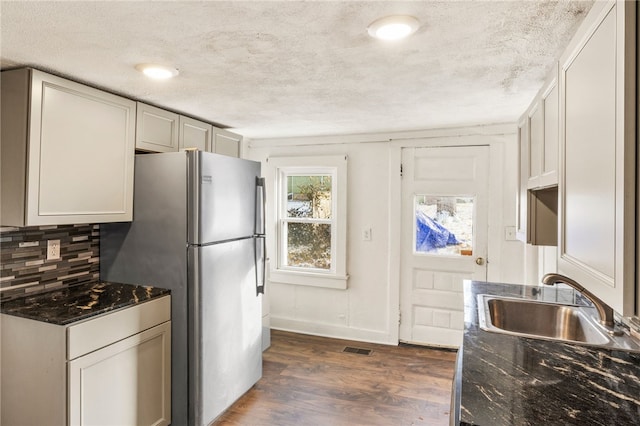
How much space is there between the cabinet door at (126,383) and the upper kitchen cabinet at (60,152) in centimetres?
74

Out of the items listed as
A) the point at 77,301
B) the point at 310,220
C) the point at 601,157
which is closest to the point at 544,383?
the point at 601,157

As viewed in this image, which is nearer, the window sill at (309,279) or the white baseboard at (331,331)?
the white baseboard at (331,331)

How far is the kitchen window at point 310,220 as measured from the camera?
12.7 feet

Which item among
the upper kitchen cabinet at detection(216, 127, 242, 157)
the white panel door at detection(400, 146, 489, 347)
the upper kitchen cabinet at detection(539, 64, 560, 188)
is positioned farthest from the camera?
the white panel door at detection(400, 146, 489, 347)

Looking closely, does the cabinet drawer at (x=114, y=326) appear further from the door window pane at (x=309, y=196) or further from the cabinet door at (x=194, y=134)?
the door window pane at (x=309, y=196)

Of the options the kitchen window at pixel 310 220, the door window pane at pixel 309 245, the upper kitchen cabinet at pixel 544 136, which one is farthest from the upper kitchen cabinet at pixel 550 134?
the door window pane at pixel 309 245

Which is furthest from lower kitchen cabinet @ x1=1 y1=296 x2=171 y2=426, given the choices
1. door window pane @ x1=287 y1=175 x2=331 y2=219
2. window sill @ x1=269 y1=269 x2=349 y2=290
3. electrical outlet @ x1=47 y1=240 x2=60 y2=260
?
door window pane @ x1=287 y1=175 x2=331 y2=219

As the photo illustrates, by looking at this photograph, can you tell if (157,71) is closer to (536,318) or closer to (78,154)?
(78,154)

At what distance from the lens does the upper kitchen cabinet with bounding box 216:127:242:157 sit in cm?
315

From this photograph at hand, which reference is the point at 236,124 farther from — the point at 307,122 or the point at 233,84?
the point at 233,84

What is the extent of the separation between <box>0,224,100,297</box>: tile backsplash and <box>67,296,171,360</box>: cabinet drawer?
66cm

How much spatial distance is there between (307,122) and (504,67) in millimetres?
1703

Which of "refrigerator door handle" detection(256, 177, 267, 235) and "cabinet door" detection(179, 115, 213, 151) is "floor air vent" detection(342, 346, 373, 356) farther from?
"cabinet door" detection(179, 115, 213, 151)

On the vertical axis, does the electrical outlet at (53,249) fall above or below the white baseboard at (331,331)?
above
